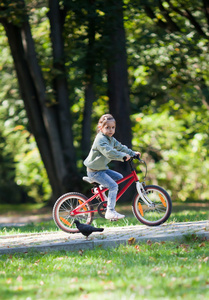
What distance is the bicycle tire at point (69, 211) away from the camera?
24.4ft

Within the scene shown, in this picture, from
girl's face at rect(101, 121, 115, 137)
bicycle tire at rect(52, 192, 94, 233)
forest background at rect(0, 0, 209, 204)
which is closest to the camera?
girl's face at rect(101, 121, 115, 137)

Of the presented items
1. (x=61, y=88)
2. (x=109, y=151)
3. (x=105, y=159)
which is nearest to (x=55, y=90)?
(x=61, y=88)

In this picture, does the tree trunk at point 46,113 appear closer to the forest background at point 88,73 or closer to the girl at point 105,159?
the forest background at point 88,73

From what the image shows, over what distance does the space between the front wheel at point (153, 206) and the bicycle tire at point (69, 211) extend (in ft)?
2.45

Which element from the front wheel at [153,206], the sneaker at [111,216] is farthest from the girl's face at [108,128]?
the sneaker at [111,216]

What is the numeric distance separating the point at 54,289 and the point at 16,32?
10.8 metres

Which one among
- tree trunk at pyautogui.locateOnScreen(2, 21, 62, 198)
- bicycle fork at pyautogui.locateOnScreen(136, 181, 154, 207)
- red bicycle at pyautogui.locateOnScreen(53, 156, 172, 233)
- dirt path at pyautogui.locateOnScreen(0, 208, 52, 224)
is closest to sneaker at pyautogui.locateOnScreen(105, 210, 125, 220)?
red bicycle at pyautogui.locateOnScreen(53, 156, 172, 233)

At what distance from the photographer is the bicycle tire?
7426mm

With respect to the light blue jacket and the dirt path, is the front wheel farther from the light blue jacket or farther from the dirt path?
the dirt path

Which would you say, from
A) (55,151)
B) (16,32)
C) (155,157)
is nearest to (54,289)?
(55,151)

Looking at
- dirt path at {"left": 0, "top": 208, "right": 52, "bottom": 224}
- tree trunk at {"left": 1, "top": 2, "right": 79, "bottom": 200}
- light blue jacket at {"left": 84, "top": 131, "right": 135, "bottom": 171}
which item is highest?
light blue jacket at {"left": 84, "top": 131, "right": 135, "bottom": 171}

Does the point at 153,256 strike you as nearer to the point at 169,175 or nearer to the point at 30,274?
the point at 30,274

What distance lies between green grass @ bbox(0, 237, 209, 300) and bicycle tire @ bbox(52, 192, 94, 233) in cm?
110

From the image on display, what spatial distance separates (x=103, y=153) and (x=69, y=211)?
1174 mm
